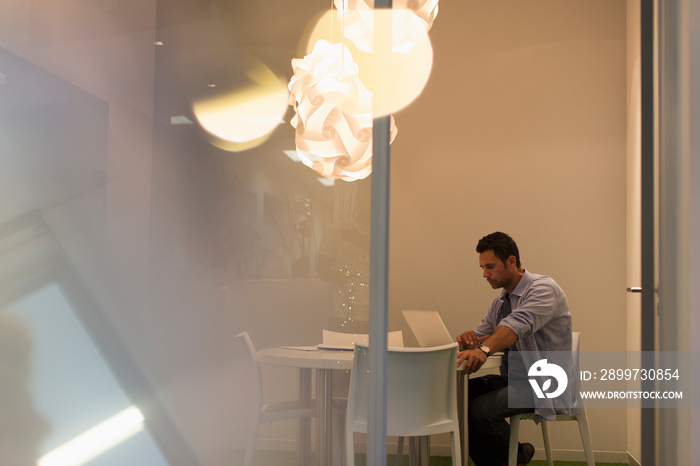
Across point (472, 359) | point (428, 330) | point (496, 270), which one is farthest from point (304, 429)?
point (496, 270)

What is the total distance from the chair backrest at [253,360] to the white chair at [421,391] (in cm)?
79

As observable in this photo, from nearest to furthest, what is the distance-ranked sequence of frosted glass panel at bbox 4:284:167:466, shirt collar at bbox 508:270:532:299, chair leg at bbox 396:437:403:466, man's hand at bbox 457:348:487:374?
frosted glass panel at bbox 4:284:167:466 → chair leg at bbox 396:437:403:466 → man's hand at bbox 457:348:487:374 → shirt collar at bbox 508:270:532:299

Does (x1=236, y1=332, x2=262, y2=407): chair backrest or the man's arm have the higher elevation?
(x1=236, y1=332, x2=262, y2=407): chair backrest

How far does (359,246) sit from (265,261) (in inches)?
12.9

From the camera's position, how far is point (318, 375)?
1839 millimetres

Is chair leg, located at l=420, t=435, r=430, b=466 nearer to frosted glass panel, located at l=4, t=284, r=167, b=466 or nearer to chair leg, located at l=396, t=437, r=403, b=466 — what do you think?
chair leg, located at l=396, t=437, r=403, b=466

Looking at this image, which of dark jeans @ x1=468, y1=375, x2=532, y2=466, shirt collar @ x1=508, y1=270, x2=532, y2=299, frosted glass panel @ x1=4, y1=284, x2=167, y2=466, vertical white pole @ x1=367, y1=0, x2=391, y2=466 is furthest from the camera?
shirt collar @ x1=508, y1=270, x2=532, y2=299

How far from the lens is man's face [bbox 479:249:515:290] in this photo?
11.0ft

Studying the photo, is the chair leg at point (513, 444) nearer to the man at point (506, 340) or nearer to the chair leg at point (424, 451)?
the man at point (506, 340)

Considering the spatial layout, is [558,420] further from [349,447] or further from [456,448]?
[349,447]

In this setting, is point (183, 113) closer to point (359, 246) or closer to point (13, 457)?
point (359, 246)

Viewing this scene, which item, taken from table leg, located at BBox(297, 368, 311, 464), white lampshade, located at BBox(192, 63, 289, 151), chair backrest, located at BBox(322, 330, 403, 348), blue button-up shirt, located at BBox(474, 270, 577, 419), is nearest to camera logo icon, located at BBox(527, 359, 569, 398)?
blue button-up shirt, located at BBox(474, 270, 577, 419)

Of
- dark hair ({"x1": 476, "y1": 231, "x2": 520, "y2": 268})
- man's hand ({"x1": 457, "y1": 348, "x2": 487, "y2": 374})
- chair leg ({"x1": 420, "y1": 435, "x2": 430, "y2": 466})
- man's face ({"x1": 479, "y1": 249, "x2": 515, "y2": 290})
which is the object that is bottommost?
chair leg ({"x1": 420, "y1": 435, "x2": 430, "y2": 466})

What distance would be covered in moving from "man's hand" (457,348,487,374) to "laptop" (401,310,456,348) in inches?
9.0
